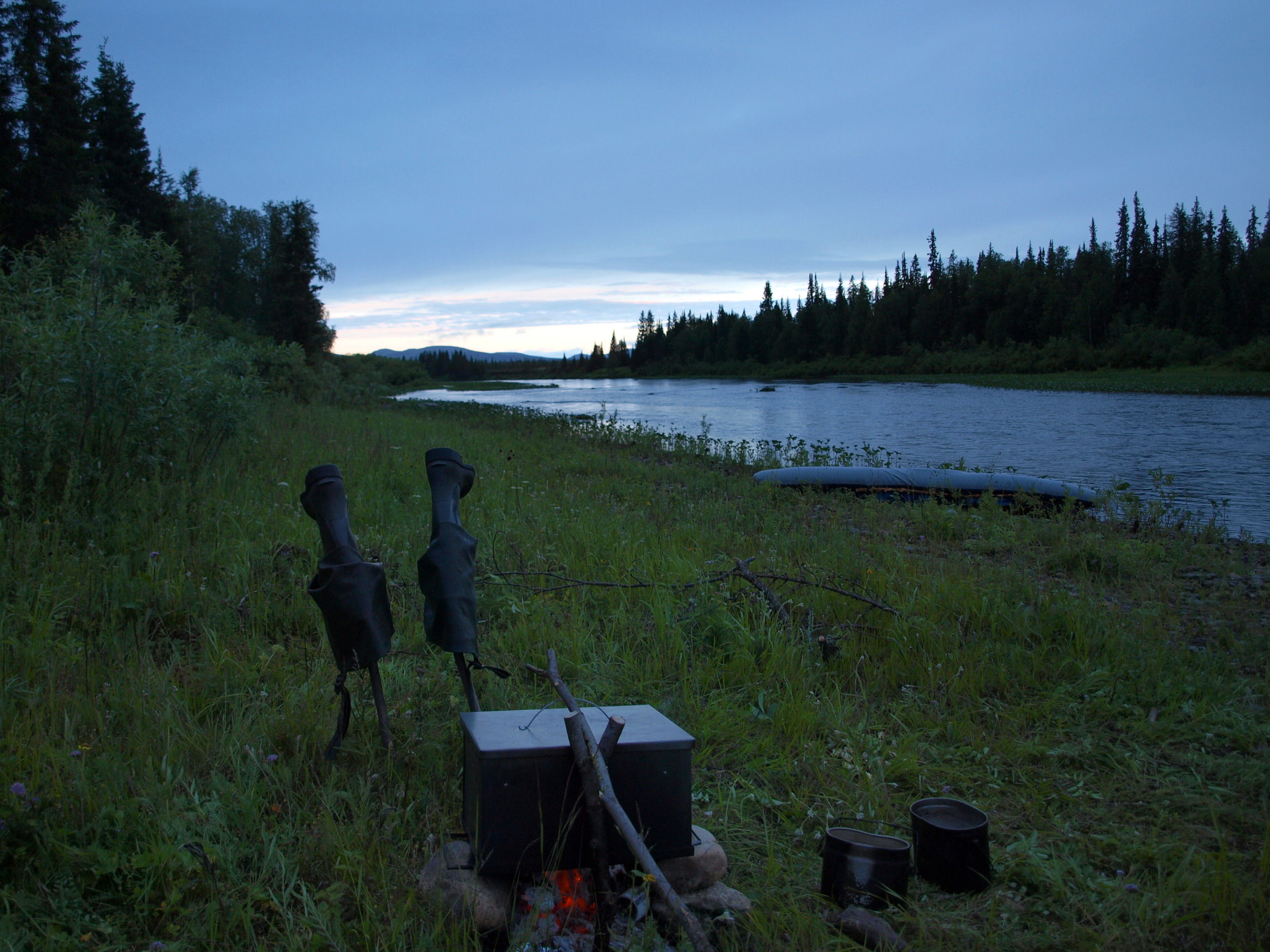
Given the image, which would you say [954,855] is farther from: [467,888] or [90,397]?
[90,397]

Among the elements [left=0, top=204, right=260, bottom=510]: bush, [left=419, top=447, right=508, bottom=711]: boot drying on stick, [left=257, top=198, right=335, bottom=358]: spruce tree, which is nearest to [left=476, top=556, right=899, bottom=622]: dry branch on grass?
[left=419, top=447, right=508, bottom=711]: boot drying on stick

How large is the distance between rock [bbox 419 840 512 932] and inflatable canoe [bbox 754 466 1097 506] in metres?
7.91

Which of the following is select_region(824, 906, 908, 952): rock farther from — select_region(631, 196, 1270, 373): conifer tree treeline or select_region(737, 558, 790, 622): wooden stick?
select_region(631, 196, 1270, 373): conifer tree treeline

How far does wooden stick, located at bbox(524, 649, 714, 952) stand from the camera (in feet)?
5.79

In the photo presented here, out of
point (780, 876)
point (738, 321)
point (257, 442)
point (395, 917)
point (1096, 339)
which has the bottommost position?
point (780, 876)

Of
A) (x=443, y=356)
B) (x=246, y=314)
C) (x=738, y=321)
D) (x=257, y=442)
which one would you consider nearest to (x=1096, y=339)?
(x=738, y=321)

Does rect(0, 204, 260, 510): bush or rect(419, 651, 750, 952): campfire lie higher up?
rect(0, 204, 260, 510): bush

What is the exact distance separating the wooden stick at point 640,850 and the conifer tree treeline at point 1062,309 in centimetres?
6493

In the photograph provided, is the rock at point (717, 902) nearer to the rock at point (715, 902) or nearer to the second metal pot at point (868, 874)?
the rock at point (715, 902)

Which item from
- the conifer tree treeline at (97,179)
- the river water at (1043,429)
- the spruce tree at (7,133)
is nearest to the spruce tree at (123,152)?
the conifer tree treeline at (97,179)

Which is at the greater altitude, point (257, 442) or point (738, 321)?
point (738, 321)

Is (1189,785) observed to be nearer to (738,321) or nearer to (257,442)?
(257,442)

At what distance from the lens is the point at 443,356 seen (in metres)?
164

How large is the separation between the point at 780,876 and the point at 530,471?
834 cm
